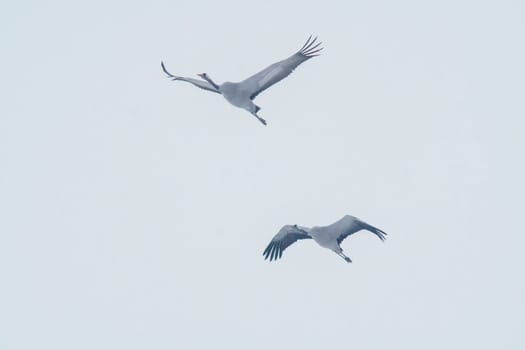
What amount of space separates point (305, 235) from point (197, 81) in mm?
4605

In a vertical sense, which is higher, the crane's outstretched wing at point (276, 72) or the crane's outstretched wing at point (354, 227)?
the crane's outstretched wing at point (276, 72)

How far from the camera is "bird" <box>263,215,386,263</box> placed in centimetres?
2136

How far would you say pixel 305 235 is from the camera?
898 inches

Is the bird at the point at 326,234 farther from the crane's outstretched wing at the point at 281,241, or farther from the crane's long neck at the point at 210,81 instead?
the crane's long neck at the point at 210,81

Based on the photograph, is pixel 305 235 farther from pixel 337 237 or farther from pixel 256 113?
pixel 256 113

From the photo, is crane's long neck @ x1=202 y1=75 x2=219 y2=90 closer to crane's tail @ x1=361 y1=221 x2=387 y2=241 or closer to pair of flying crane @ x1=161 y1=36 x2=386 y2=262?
pair of flying crane @ x1=161 y1=36 x2=386 y2=262

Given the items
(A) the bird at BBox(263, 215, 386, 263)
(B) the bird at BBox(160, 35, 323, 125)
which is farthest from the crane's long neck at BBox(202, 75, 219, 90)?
(A) the bird at BBox(263, 215, 386, 263)

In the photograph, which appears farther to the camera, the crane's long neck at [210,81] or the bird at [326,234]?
the bird at [326,234]

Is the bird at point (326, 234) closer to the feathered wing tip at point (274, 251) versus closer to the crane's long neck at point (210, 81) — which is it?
the feathered wing tip at point (274, 251)

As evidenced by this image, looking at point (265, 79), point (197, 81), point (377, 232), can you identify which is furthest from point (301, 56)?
point (377, 232)

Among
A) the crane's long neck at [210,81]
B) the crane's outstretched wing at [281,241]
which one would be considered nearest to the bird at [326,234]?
the crane's outstretched wing at [281,241]

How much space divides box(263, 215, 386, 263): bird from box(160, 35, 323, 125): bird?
3.12 meters

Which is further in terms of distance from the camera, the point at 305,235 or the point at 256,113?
the point at 305,235

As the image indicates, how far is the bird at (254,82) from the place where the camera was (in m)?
19.9
